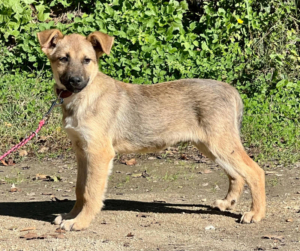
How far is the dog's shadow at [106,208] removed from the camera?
6.13 metres

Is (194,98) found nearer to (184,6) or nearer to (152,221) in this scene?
(152,221)

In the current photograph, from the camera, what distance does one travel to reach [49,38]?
586cm

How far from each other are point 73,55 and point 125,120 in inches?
34.6

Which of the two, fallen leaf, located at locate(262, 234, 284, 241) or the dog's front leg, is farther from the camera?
the dog's front leg

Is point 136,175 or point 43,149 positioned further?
point 43,149

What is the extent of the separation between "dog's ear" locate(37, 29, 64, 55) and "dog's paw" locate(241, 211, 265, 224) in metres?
2.69

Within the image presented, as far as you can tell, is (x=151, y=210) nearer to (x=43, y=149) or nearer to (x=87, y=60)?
(x=87, y=60)

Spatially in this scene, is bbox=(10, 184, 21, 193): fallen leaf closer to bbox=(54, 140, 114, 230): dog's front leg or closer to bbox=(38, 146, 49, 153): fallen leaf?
bbox=(38, 146, 49, 153): fallen leaf

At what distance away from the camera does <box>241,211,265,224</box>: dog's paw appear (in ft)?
19.0

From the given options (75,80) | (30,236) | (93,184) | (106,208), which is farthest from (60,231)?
(75,80)

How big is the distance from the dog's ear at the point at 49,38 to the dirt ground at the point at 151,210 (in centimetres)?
181

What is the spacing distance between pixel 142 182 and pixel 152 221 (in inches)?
65.2

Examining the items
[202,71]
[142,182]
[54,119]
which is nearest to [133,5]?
[202,71]

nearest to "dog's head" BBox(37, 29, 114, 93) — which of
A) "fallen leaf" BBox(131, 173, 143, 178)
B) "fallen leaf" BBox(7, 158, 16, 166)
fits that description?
"fallen leaf" BBox(131, 173, 143, 178)
